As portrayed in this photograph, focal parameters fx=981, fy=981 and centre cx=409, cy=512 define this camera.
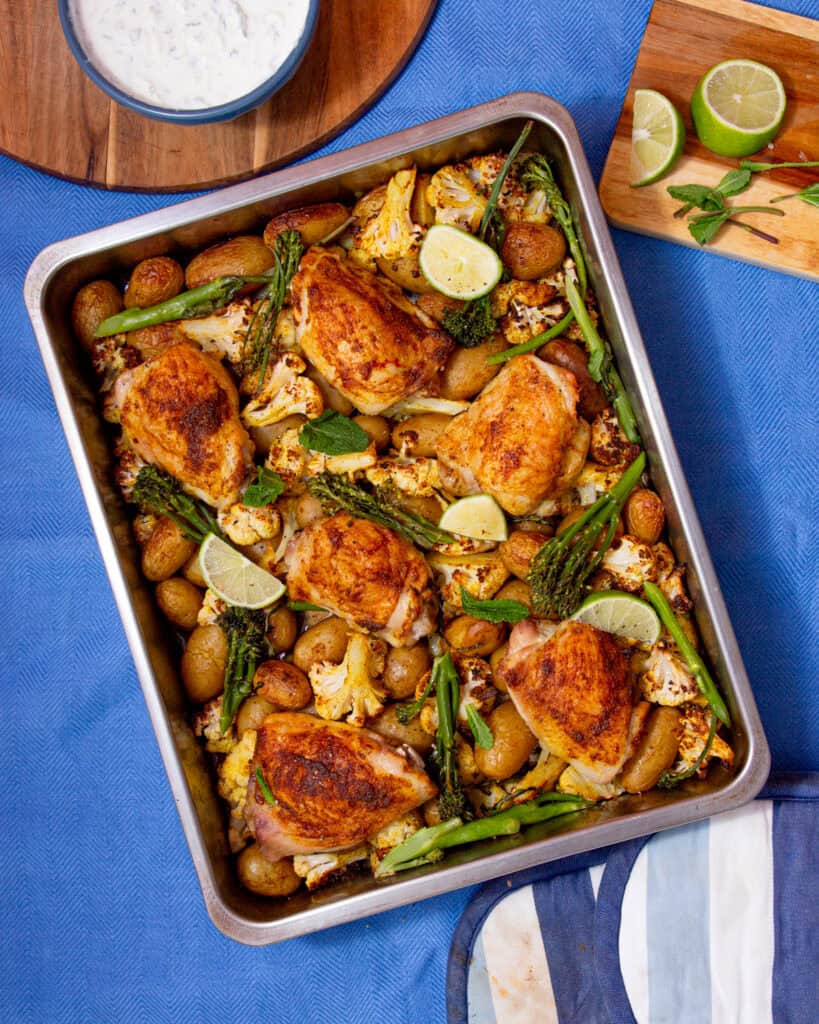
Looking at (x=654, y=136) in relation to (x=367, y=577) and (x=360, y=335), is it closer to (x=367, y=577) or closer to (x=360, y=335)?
(x=360, y=335)

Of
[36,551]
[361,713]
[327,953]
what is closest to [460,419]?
[361,713]

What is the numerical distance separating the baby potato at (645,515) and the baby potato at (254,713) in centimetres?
94

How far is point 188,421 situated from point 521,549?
2.63 ft

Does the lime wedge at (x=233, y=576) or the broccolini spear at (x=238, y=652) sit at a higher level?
→ the lime wedge at (x=233, y=576)

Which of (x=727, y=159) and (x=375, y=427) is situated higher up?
(x=727, y=159)

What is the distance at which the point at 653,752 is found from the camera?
7.26 feet

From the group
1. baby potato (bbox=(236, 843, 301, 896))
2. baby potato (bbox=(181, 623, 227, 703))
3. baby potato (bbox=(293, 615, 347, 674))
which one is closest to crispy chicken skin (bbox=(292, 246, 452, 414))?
baby potato (bbox=(293, 615, 347, 674))

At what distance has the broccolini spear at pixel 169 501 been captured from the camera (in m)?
2.26

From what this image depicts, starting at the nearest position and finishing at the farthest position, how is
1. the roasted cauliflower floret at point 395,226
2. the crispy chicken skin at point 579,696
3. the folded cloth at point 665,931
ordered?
the crispy chicken skin at point 579,696 < the roasted cauliflower floret at point 395,226 < the folded cloth at point 665,931

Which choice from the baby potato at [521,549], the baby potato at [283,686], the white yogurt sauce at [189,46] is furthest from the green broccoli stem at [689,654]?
the white yogurt sauce at [189,46]

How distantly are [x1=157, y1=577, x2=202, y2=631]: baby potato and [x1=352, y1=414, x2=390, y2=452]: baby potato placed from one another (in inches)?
22.0

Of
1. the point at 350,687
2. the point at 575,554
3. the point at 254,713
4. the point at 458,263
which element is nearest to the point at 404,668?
the point at 350,687

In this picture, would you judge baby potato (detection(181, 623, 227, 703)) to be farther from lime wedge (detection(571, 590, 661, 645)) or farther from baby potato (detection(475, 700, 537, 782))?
lime wedge (detection(571, 590, 661, 645))

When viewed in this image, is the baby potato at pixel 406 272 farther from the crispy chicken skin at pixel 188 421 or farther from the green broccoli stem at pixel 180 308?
the crispy chicken skin at pixel 188 421
